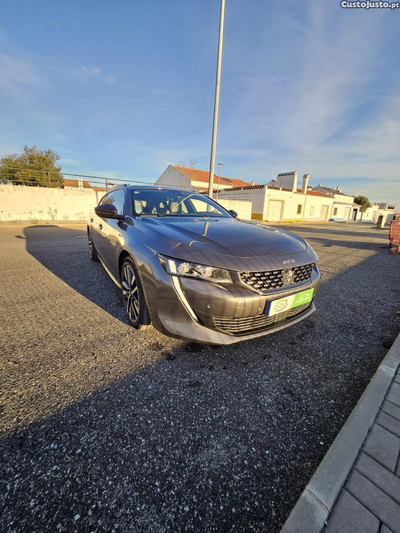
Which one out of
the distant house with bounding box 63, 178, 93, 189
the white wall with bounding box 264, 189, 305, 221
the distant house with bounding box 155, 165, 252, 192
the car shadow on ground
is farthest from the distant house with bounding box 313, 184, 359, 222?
the car shadow on ground

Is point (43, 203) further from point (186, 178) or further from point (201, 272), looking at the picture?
point (186, 178)

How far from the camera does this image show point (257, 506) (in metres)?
1.02

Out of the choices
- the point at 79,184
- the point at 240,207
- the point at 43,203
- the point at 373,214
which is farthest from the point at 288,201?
the point at 373,214

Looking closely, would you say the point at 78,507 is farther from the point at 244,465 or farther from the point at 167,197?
the point at 167,197

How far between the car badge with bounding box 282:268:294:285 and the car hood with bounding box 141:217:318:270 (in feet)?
0.20

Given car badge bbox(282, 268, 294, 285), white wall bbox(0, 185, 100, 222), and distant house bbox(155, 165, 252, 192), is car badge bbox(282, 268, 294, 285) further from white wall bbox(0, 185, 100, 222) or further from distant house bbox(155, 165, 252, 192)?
distant house bbox(155, 165, 252, 192)

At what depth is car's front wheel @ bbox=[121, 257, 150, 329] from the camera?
2148 mm

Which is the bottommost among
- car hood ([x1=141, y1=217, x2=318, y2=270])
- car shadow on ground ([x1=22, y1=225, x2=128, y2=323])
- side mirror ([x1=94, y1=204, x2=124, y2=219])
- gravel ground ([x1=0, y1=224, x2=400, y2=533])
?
gravel ground ([x1=0, y1=224, x2=400, y2=533])

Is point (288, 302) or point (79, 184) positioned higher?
point (79, 184)

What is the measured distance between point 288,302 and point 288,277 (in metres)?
0.20

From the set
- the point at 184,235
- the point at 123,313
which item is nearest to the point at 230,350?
the point at 184,235

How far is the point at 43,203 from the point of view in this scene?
11.5 meters

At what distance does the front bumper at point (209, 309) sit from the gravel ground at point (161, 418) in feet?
1.11

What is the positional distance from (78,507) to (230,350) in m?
1.39
